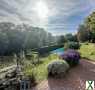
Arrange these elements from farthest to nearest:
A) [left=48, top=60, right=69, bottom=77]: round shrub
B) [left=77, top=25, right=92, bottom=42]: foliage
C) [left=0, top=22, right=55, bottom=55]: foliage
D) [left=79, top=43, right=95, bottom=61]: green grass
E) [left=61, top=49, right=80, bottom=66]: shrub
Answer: [left=77, top=25, right=92, bottom=42]: foliage
[left=79, top=43, right=95, bottom=61]: green grass
[left=0, top=22, right=55, bottom=55]: foliage
[left=61, top=49, right=80, bottom=66]: shrub
[left=48, top=60, right=69, bottom=77]: round shrub

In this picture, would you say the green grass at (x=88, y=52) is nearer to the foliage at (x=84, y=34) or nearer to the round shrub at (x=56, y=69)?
the round shrub at (x=56, y=69)

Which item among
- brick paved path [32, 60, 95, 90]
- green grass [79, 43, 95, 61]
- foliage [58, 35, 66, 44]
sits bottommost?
brick paved path [32, 60, 95, 90]

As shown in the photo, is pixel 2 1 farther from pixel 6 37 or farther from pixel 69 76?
pixel 69 76

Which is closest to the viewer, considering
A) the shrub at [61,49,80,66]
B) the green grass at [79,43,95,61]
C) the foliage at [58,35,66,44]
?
the shrub at [61,49,80,66]

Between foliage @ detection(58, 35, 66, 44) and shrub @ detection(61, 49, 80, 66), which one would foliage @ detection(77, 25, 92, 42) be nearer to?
foliage @ detection(58, 35, 66, 44)

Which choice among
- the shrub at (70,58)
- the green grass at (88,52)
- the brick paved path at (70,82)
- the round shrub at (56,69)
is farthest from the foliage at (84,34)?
the round shrub at (56,69)

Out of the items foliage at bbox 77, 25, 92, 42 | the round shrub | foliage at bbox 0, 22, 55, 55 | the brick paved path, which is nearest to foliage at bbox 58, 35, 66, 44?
foliage at bbox 0, 22, 55, 55

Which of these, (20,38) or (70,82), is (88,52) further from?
(70,82)

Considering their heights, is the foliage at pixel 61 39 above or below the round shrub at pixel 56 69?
above

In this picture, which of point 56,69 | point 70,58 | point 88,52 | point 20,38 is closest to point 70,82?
point 56,69

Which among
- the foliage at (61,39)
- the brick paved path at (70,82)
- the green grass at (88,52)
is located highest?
the foliage at (61,39)

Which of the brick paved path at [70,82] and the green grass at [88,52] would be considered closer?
the brick paved path at [70,82]

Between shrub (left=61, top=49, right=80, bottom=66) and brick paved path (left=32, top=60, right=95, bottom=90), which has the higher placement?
shrub (left=61, top=49, right=80, bottom=66)

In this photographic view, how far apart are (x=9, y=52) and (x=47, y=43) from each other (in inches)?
101
